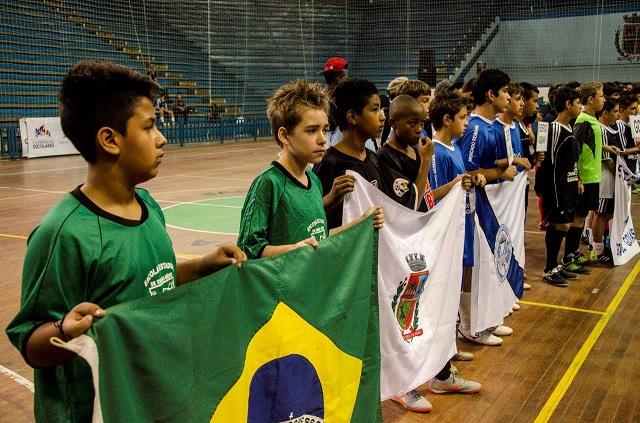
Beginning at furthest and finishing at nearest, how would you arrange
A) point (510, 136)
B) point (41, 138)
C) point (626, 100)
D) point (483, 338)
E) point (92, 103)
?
point (41, 138) → point (626, 100) → point (510, 136) → point (483, 338) → point (92, 103)

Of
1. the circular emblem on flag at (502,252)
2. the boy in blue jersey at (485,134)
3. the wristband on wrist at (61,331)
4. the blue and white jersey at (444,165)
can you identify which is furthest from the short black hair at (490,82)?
the wristband on wrist at (61,331)

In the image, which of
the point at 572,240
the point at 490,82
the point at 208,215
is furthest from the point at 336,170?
the point at 208,215

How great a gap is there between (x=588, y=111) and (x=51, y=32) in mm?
15896

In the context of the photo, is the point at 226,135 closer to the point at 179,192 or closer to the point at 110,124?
the point at 179,192

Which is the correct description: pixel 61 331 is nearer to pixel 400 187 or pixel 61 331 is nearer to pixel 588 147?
pixel 400 187

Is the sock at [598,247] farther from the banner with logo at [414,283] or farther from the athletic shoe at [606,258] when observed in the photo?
the banner with logo at [414,283]

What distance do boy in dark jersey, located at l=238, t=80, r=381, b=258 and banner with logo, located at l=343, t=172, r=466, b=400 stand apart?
1.05 feet

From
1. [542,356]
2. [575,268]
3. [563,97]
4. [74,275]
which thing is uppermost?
[563,97]

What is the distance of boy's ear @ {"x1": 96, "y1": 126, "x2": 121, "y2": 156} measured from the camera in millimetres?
1518

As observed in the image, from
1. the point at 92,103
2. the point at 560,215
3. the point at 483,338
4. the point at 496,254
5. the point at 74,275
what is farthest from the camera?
the point at 560,215

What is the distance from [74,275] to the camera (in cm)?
141

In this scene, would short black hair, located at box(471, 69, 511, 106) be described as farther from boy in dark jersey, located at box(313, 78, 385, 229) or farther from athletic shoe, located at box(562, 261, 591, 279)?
athletic shoe, located at box(562, 261, 591, 279)

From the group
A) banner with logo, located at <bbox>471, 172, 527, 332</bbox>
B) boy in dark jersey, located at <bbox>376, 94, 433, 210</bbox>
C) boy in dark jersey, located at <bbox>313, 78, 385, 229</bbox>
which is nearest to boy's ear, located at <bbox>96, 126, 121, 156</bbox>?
boy in dark jersey, located at <bbox>313, 78, 385, 229</bbox>

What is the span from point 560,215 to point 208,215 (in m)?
4.39
